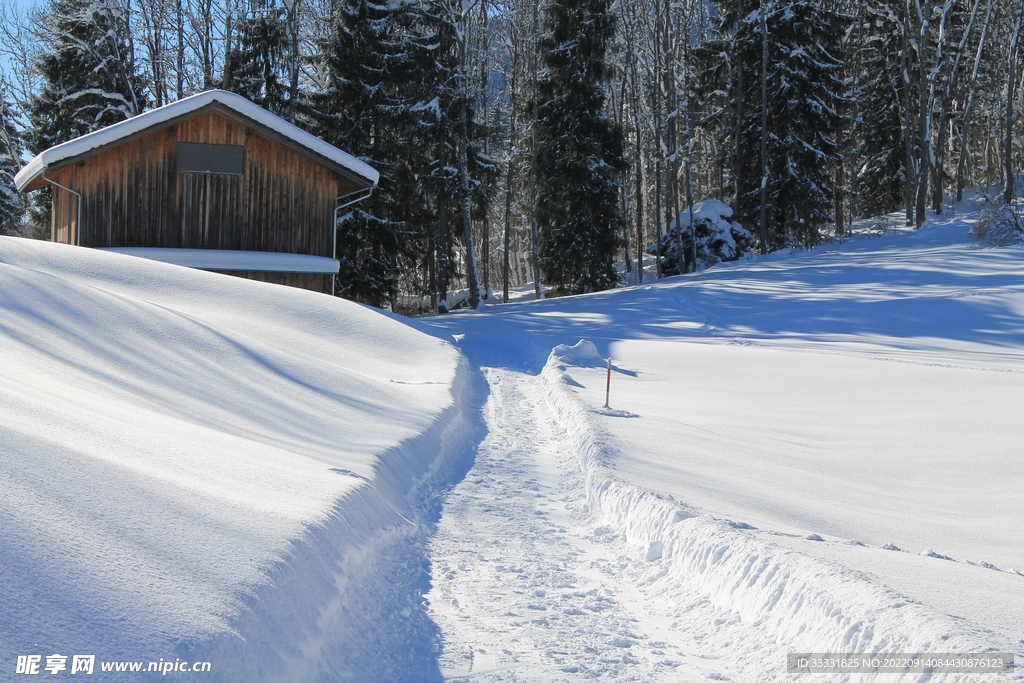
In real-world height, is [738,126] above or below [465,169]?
above

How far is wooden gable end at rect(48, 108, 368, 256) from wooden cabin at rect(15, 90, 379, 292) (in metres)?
0.02

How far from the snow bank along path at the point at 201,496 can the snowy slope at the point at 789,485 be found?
1.95 ft

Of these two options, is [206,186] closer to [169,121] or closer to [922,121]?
[169,121]

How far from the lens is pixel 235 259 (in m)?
20.2

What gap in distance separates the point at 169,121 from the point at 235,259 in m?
3.61

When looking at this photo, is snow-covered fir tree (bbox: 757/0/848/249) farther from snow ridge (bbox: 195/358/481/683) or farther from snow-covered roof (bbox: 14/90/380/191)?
snow ridge (bbox: 195/358/481/683)

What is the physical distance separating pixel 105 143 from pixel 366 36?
47.2 ft

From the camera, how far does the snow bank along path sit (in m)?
3.27

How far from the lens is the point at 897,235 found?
2975 cm

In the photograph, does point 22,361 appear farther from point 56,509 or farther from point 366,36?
point 366,36

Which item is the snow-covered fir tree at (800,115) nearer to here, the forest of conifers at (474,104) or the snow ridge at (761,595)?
the forest of conifers at (474,104)

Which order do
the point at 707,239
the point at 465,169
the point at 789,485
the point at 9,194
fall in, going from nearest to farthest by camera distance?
the point at 789,485
the point at 465,169
the point at 707,239
the point at 9,194

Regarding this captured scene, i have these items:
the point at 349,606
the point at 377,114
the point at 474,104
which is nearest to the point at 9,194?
the point at 377,114

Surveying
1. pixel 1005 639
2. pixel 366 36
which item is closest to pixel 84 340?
pixel 1005 639
